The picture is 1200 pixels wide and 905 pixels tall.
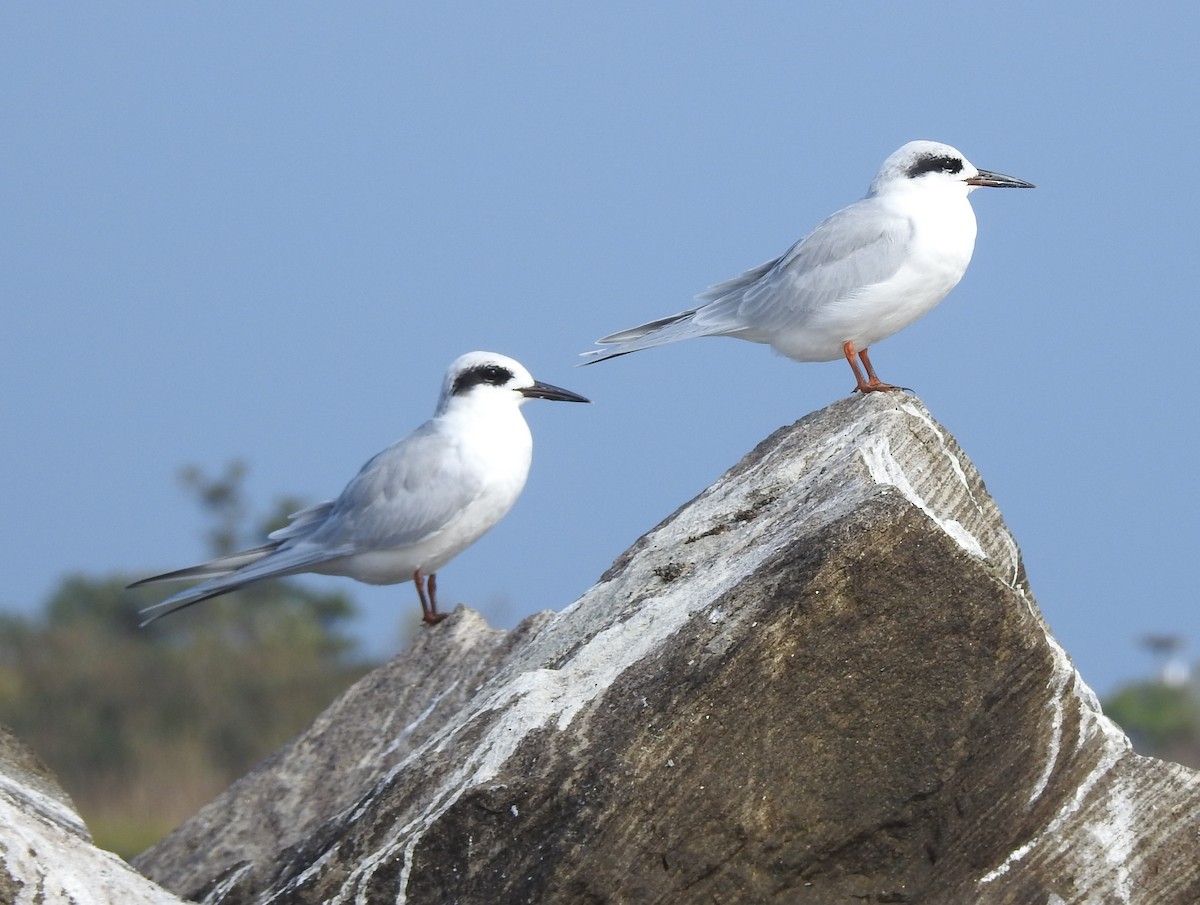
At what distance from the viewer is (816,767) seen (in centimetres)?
466

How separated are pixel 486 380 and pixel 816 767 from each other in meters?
5.06

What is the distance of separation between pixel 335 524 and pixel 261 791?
8.04 feet

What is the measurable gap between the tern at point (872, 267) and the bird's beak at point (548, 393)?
66.6 inches

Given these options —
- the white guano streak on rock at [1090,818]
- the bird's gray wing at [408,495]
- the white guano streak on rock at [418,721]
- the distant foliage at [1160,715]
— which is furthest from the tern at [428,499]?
the distant foliage at [1160,715]

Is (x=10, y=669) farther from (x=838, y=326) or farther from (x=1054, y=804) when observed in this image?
(x=1054, y=804)

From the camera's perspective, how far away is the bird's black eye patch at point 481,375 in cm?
937

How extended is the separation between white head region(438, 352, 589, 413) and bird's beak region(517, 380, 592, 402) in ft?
0.04

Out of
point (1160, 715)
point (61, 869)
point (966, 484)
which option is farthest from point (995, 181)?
point (1160, 715)

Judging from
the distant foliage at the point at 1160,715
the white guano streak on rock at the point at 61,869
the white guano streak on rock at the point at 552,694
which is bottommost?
the distant foliage at the point at 1160,715

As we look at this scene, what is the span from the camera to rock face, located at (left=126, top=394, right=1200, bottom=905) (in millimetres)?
4590

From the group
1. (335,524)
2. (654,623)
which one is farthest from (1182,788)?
(335,524)

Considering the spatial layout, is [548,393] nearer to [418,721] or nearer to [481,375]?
[481,375]

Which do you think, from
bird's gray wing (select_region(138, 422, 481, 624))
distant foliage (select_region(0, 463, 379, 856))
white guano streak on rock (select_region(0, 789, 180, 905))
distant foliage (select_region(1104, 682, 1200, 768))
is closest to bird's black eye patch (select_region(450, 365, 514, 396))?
bird's gray wing (select_region(138, 422, 481, 624))

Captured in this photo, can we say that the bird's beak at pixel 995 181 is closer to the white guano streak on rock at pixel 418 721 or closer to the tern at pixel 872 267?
the tern at pixel 872 267
